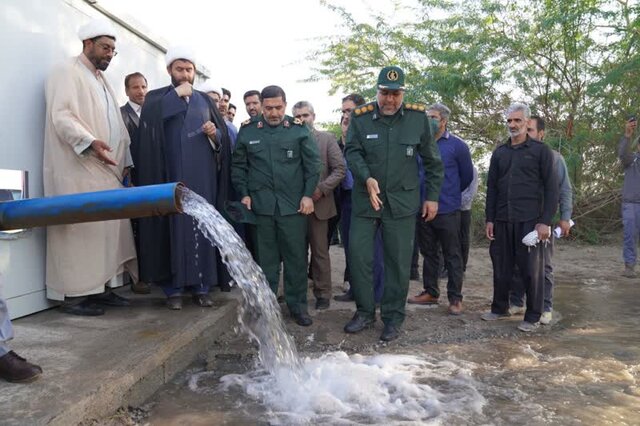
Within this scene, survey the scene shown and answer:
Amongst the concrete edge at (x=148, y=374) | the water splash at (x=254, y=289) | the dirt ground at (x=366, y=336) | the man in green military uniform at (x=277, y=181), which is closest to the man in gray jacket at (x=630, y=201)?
the dirt ground at (x=366, y=336)

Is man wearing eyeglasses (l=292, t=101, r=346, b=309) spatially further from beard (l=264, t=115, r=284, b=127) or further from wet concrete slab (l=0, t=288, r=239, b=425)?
wet concrete slab (l=0, t=288, r=239, b=425)

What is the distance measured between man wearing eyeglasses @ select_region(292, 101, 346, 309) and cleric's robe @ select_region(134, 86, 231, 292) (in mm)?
1061

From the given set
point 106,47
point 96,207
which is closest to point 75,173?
point 106,47

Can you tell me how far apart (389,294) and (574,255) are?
5697 mm

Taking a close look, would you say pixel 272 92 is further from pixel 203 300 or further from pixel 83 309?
pixel 83 309

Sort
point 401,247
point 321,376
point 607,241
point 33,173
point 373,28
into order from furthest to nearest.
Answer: point 373,28 → point 607,241 → point 401,247 → point 33,173 → point 321,376

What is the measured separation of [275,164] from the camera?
15.4ft

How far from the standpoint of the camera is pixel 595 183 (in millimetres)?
10352

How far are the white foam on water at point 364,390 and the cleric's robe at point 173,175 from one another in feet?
3.80

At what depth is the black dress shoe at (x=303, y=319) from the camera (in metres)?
4.75

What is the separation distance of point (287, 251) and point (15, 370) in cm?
236

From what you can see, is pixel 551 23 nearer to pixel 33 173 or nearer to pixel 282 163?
pixel 282 163

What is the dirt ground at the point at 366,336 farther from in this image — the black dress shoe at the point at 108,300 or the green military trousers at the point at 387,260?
the black dress shoe at the point at 108,300

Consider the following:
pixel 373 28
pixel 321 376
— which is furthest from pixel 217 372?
pixel 373 28
